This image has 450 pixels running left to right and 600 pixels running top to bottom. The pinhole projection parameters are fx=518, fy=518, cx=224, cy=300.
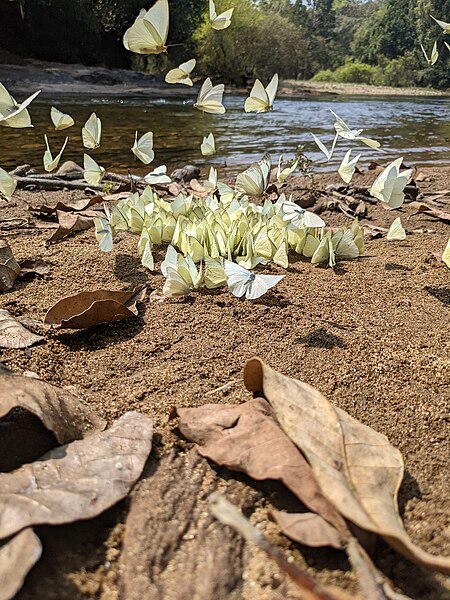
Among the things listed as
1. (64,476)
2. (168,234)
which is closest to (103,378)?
(64,476)

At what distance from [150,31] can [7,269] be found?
98cm

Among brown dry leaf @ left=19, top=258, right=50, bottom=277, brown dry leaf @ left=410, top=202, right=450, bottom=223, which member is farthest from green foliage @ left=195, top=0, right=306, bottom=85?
brown dry leaf @ left=19, top=258, right=50, bottom=277

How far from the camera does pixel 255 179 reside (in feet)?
8.40

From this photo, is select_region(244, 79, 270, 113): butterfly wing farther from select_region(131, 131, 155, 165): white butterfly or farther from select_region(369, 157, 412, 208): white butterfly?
select_region(369, 157, 412, 208): white butterfly

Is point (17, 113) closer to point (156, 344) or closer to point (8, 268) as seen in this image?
point (8, 268)

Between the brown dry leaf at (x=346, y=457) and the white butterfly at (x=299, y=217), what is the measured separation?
1.03 m

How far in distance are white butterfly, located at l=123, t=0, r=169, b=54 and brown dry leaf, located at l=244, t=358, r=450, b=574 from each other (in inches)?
54.4

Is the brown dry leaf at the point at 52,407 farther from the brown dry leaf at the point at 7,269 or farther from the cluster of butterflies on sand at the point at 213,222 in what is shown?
the brown dry leaf at the point at 7,269

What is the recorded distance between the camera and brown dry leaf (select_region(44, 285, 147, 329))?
4.60ft

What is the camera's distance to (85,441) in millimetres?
928

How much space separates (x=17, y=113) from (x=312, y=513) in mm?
1584

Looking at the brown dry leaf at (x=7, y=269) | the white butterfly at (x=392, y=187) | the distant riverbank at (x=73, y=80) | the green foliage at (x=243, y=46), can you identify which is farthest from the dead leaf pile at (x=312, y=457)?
the green foliage at (x=243, y=46)

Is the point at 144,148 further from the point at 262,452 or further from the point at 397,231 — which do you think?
the point at 262,452

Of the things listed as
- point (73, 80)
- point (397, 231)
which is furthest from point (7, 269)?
point (73, 80)
